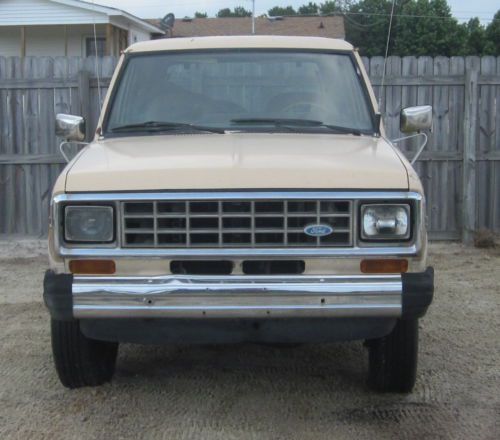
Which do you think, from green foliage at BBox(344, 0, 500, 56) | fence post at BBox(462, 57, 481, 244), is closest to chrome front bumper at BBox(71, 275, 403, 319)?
fence post at BBox(462, 57, 481, 244)

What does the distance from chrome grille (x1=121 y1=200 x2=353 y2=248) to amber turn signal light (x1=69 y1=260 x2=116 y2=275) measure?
0.13m

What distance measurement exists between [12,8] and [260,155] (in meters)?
21.9

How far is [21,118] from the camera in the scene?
952 centimetres

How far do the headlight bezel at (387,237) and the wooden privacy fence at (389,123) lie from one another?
5.81 m

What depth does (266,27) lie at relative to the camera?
1438 inches

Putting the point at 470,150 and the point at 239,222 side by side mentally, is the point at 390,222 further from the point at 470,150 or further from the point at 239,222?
the point at 470,150

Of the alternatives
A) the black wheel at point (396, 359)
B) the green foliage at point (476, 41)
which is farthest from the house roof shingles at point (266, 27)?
the black wheel at point (396, 359)

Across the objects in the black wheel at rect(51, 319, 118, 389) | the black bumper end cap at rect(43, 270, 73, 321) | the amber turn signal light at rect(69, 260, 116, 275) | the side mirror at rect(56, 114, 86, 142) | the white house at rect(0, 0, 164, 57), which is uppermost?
the white house at rect(0, 0, 164, 57)

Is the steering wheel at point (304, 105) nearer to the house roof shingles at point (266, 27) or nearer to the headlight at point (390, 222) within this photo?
the headlight at point (390, 222)

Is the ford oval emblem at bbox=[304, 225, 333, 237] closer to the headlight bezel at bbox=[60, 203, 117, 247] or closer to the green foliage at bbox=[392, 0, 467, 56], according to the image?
the headlight bezel at bbox=[60, 203, 117, 247]

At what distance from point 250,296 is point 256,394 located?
106 centimetres

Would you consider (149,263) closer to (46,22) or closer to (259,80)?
(259,80)

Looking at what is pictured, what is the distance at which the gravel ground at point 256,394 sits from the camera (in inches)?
160

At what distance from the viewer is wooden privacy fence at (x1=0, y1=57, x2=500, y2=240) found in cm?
942
